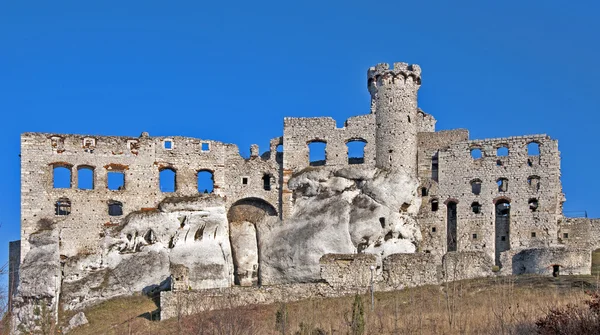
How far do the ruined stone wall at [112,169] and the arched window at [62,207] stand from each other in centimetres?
43

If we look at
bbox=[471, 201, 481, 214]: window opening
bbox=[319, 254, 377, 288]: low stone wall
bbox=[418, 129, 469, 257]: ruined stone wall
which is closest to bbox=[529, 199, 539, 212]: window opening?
bbox=[471, 201, 481, 214]: window opening

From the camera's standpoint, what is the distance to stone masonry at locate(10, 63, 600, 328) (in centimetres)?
4091

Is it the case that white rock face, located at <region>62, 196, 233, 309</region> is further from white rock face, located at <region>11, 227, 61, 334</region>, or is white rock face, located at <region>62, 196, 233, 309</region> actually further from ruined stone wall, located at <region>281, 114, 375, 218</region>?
ruined stone wall, located at <region>281, 114, 375, 218</region>

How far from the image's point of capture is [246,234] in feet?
142

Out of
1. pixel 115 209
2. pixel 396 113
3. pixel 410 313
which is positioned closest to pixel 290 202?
pixel 396 113

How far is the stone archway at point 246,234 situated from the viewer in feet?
140

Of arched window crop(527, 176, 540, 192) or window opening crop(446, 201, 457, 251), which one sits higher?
arched window crop(527, 176, 540, 192)

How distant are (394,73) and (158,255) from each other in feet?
48.8

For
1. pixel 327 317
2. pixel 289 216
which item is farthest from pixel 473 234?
pixel 327 317

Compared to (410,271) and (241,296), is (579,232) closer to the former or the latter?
(410,271)

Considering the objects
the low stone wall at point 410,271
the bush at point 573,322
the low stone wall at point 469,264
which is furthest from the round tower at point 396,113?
the bush at point 573,322

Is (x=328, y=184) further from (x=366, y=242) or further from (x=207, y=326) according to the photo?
(x=207, y=326)

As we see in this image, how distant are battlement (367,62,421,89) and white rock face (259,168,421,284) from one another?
4829 mm

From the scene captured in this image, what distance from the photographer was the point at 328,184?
43438 mm
